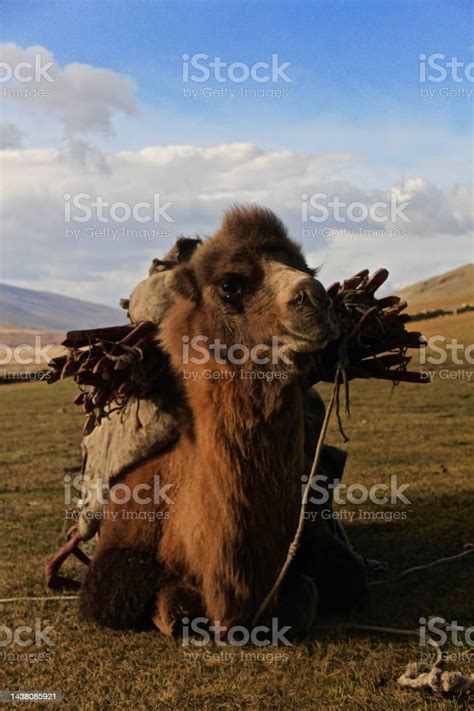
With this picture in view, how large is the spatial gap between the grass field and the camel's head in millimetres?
1823

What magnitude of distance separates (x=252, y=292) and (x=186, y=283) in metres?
0.52

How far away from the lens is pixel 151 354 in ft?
18.4

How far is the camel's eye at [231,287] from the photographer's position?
4957 mm

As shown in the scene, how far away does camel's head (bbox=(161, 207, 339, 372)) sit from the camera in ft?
14.7

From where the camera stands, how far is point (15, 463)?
13.8 m

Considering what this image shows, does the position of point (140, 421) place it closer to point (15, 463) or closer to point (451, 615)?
point (451, 615)

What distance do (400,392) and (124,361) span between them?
15.8 m

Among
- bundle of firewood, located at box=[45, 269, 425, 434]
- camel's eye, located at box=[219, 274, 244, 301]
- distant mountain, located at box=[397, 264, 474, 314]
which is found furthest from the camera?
distant mountain, located at box=[397, 264, 474, 314]

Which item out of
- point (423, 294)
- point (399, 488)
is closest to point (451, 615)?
point (399, 488)
